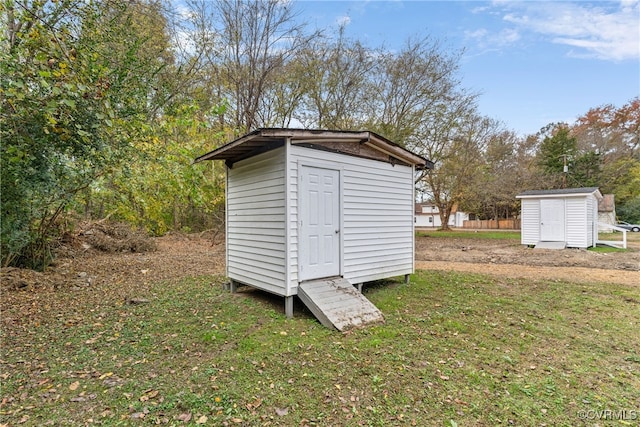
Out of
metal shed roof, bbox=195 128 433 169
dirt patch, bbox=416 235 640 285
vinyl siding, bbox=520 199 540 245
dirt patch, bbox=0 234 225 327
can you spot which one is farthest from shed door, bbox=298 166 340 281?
vinyl siding, bbox=520 199 540 245

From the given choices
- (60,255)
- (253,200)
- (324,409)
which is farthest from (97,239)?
(324,409)

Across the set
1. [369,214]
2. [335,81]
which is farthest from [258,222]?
[335,81]

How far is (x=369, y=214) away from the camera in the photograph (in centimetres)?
538

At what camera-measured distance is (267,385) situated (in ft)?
8.79

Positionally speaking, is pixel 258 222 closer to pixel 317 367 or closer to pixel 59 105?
pixel 317 367

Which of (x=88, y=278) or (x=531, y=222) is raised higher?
(x=531, y=222)

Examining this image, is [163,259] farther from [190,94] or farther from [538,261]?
[538,261]

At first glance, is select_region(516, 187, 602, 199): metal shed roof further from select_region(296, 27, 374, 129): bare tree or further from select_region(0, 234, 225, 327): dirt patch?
select_region(0, 234, 225, 327): dirt patch

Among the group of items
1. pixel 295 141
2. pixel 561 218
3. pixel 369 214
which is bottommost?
pixel 561 218

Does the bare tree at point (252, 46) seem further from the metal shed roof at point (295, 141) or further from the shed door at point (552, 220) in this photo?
the shed door at point (552, 220)

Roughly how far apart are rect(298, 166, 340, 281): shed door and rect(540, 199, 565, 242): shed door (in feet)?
38.8

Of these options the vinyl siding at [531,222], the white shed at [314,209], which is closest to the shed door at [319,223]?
the white shed at [314,209]

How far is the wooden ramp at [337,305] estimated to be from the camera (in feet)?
13.1

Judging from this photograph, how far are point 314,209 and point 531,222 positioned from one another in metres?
12.3
